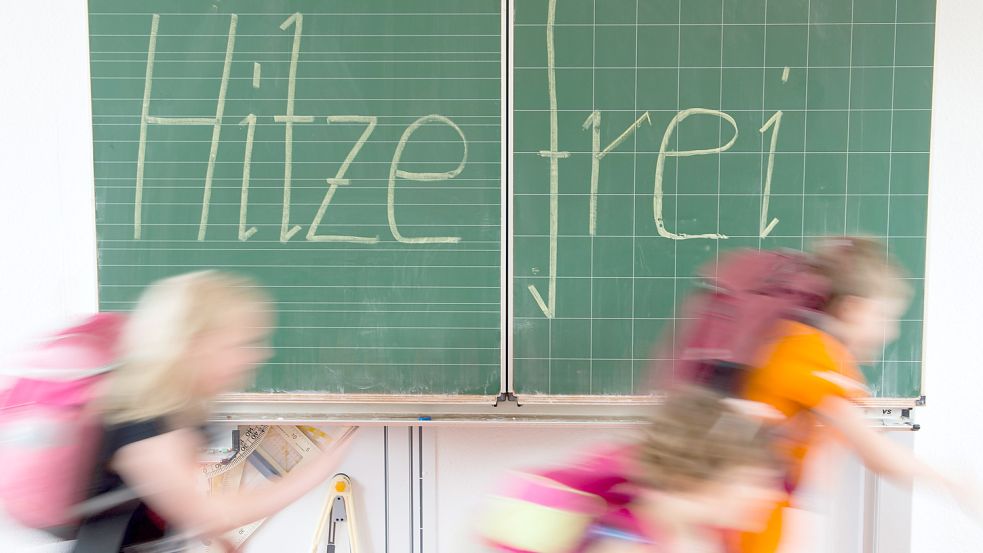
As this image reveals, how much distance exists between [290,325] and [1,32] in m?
1.33

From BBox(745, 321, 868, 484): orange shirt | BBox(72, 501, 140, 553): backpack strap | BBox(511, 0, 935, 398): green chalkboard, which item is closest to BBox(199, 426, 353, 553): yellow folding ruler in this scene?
BBox(511, 0, 935, 398): green chalkboard

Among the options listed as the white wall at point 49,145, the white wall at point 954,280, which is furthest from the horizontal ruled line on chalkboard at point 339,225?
the white wall at point 954,280

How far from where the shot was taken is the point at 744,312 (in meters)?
1.21

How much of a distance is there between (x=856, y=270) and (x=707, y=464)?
0.46 meters

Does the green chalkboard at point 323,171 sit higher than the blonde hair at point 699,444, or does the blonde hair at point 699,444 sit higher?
the green chalkboard at point 323,171

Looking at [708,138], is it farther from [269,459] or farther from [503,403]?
[269,459]

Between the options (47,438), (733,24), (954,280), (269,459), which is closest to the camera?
(47,438)

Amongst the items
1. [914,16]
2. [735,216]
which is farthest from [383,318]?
[914,16]

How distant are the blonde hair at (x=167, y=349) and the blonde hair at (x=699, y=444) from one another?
80 centimetres

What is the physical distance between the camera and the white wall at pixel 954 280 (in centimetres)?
203

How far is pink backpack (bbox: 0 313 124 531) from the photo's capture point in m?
1.08

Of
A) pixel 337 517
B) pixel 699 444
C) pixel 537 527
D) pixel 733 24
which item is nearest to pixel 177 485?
pixel 537 527

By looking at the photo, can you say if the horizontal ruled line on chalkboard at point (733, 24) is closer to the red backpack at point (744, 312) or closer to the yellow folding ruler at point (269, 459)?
the red backpack at point (744, 312)

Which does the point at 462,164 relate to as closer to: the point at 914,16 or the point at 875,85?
the point at 875,85
